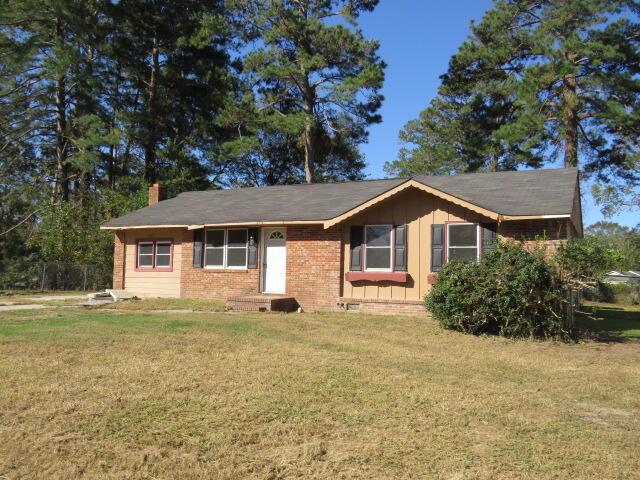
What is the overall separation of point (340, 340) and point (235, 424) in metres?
5.28

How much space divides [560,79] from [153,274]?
2034cm

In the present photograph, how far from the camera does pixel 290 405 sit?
5.89m

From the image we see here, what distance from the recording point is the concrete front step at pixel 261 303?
1532 cm

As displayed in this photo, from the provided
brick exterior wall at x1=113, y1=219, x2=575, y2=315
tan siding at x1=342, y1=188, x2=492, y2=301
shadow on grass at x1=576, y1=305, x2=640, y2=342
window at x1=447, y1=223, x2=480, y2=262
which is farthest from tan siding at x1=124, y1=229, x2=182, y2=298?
shadow on grass at x1=576, y1=305, x2=640, y2=342

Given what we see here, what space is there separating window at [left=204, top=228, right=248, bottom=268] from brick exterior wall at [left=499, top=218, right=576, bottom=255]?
7698 mm

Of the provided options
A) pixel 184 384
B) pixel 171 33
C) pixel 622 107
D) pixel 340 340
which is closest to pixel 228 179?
pixel 171 33

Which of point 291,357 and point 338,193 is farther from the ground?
point 338,193

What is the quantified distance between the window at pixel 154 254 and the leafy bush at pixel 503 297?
33.6ft

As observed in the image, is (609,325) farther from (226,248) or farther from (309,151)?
(309,151)

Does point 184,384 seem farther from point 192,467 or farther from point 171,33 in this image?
point 171,33

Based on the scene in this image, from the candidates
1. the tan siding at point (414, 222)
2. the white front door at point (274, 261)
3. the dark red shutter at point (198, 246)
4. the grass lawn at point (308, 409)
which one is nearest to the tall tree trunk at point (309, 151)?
the dark red shutter at point (198, 246)

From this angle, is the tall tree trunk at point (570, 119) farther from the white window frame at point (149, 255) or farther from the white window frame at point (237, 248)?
the white window frame at point (149, 255)

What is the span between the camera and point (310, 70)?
30438 mm

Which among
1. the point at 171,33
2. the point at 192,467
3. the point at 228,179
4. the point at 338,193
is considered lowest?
the point at 192,467
